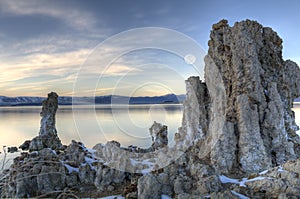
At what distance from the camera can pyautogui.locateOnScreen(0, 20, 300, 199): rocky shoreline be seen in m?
11.7

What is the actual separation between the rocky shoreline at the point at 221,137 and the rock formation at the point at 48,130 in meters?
8.89

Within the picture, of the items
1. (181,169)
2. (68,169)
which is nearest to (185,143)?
(181,169)

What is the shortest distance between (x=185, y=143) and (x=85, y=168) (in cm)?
720

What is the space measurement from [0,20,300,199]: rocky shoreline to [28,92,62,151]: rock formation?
8889mm

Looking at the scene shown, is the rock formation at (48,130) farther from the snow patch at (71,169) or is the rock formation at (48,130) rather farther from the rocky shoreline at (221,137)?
the snow patch at (71,169)

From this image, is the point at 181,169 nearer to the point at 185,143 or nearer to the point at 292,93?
the point at 185,143

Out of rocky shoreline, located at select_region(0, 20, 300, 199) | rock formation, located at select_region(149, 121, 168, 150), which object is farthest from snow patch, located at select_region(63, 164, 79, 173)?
rock formation, located at select_region(149, 121, 168, 150)

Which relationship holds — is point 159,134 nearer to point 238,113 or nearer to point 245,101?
point 238,113

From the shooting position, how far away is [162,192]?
9.73 metres

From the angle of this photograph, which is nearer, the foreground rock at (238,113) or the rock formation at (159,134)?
the foreground rock at (238,113)

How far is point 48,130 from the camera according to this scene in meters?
25.8

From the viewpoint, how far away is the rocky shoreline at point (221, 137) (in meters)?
11.7

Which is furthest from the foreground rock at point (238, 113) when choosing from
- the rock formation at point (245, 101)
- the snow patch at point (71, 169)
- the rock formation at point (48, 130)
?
the rock formation at point (48, 130)

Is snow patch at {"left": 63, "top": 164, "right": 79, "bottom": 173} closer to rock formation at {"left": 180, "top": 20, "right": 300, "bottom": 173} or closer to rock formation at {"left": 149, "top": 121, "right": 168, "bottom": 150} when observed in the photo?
rock formation at {"left": 180, "top": 20, "right": 300, "bottom": 173}
